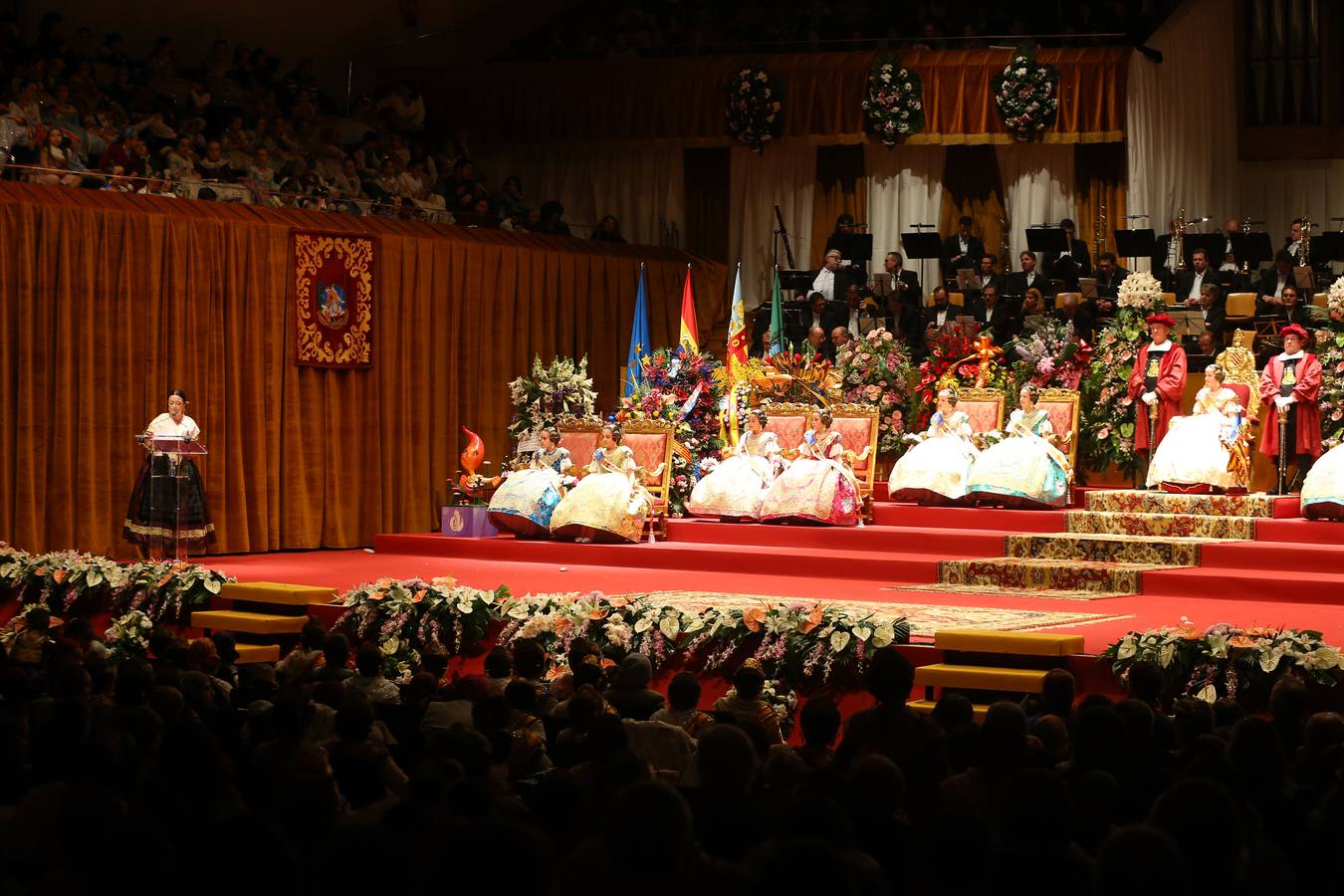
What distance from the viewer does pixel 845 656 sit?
293 inches

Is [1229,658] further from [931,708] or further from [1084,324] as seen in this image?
[1084,324]

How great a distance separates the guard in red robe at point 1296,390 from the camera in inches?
475

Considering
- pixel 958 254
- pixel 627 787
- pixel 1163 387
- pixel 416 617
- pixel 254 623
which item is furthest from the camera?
pixel 958 254

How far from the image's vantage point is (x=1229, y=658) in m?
6.79

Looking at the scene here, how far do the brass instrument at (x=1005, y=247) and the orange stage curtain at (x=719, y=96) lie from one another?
88 cm

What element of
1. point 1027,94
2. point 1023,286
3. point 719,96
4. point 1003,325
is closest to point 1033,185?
point 1027,94

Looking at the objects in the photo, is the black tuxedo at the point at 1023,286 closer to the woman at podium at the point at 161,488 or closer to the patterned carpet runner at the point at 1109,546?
the patterned carpet runner at the point at 1109,546

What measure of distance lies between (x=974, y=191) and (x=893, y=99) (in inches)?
56.0

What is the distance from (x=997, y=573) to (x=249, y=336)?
619 cm

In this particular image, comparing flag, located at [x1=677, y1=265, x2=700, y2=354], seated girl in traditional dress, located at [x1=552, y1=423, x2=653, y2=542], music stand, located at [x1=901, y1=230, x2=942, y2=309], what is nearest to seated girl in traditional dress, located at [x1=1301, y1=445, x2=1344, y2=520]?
seated girl in traditional dress, located at [x1=552, y1=423, x2=653, y2=542]

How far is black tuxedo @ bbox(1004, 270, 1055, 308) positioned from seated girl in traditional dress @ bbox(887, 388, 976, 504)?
88.8 inches

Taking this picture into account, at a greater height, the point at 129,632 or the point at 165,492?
the point at 165,492

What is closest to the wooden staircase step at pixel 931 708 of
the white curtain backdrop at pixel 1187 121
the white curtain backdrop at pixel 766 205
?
the white curtain backdrop at pixel 1187 121

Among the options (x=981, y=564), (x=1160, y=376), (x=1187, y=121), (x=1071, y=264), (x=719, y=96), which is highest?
(x=719, y=96)
